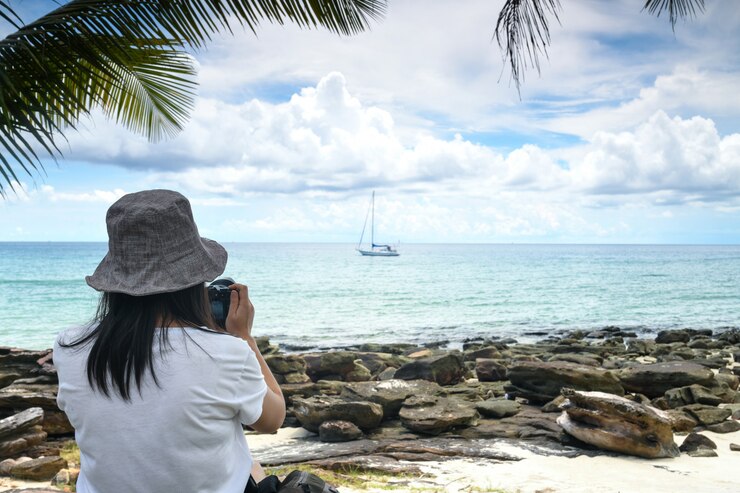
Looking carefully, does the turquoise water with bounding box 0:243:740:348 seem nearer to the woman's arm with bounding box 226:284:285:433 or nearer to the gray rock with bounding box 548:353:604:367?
the gray rock with bounding box 548:353:604:367

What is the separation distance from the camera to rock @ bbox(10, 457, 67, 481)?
586 centimetres

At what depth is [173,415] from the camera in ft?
6.57

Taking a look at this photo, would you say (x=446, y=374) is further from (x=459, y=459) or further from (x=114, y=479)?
(x=114, y=479)

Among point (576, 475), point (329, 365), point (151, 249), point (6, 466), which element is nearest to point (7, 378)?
point (6, 466)

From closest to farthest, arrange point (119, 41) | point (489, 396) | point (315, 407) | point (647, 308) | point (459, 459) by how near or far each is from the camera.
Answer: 1. point (119, 41)
2. point (459, 459)
3. point (315, 407)
4. point (489, 396)
5. point (647, 308)

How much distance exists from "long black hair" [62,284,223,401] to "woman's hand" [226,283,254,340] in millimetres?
194

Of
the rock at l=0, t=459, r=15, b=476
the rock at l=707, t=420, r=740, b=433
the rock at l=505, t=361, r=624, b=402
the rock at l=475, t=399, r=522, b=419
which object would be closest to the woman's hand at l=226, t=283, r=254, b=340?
the rock at l=0, t=459, r=15, b=476

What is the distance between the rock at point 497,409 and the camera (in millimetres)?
7926

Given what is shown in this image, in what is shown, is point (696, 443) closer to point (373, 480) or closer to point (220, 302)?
point (373, 480)

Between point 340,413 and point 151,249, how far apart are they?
18.1ft

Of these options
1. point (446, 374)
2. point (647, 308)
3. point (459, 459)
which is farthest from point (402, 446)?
point (647, 308)

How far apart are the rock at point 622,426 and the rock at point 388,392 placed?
6.47ft

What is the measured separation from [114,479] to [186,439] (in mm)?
296

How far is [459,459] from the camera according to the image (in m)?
6.36
